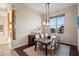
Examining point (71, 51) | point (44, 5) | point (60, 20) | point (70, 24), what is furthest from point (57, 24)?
point (71, 51)

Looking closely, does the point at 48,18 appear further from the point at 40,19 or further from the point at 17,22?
the point at 17,22

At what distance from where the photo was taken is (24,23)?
4.93 ft

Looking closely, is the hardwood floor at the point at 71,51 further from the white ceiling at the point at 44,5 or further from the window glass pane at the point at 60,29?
the white ceiling at the point at 44,5

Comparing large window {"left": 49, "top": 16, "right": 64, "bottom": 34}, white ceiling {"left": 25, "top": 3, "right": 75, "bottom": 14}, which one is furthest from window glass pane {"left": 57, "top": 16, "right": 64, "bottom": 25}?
white ceiling {"left": 25, "top": 3, "right": 75, "bottom": 14}

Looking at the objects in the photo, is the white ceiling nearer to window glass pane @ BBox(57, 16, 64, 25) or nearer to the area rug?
window glass pane @ BBox(57, 16, 64, 25)

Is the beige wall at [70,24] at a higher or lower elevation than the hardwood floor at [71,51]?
higher

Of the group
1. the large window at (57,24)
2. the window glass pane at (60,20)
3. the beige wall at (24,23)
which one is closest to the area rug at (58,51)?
the beige wall at (24,23)

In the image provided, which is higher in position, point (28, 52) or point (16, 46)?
point (16, 46)

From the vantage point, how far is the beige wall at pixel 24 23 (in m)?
1.42

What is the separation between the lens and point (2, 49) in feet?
4.41

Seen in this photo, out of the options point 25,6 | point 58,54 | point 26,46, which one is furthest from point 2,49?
point 58,54

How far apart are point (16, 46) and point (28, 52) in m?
0.25

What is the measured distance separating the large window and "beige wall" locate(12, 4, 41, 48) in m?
0.26

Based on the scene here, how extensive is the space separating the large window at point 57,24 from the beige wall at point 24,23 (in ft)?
0.85
